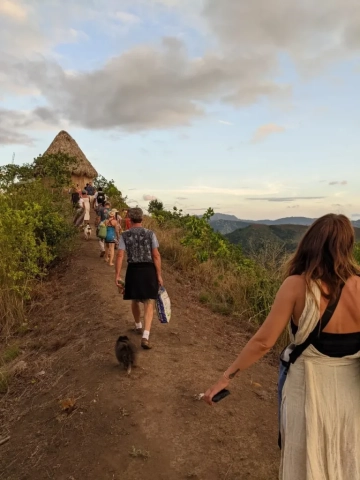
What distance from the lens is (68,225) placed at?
11.1 m

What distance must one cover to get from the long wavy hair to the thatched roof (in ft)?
74.2

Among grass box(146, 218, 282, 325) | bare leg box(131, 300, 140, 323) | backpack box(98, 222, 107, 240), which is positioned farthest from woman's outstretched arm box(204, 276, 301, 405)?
backpack box(98, 222, 107, 240)

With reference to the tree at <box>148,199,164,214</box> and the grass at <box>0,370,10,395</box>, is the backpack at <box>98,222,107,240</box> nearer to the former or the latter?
the grass at <box>0,370,10,395</box>

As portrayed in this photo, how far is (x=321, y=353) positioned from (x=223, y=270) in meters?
8.26

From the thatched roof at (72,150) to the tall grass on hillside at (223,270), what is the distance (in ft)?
36.4

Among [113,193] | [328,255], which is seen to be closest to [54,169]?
[113,193]

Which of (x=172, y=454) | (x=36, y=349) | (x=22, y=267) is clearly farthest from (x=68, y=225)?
(x=172, y=454)

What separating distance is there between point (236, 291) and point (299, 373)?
6.51 metres

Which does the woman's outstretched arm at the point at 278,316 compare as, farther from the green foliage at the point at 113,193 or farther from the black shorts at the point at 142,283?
the green foliage at the point at 113,193

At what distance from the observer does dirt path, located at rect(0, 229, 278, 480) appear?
3.53 m

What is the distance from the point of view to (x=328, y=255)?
2043 mm

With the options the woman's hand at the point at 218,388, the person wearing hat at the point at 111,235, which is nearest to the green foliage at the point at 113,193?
the person wearing hat at the point at 111,235

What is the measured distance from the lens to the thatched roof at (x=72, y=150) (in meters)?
24.2

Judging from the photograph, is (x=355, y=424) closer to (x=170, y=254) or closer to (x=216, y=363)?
(x=216, y=363)
